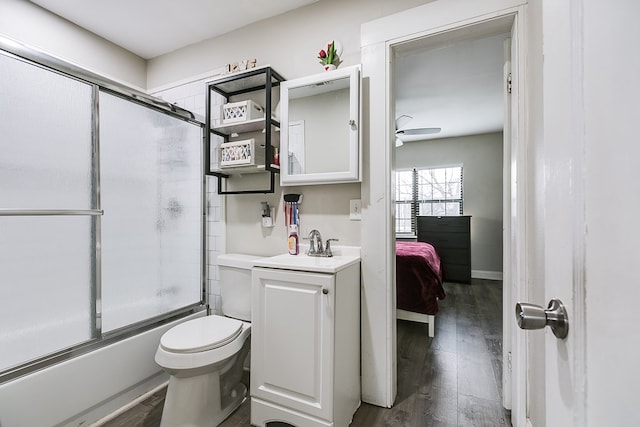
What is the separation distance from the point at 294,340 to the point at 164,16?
2.40 metres

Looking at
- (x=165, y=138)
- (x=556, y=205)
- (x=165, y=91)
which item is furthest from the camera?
(x=165, y=91)

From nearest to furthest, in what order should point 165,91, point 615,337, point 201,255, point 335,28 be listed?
point 615,337, point 335,28, point 201,255, point 165,91

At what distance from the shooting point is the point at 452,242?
4.61m

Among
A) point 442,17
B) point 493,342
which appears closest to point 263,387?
point 493,342

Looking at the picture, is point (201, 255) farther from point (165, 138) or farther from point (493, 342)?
point (493, 342)

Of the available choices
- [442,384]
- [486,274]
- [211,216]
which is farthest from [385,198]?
[486,274]

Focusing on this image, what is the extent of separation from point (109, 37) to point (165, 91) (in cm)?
53

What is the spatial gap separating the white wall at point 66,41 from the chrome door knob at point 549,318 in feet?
9.25

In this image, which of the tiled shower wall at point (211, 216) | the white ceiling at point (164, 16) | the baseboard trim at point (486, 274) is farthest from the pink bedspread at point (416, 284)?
the baseboard trim at point (486, 274)

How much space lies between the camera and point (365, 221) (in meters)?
1.67

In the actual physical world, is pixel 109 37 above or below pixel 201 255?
above

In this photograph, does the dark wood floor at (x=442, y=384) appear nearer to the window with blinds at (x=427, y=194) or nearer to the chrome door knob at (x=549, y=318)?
the chrome door knob at (x=549, y=318)

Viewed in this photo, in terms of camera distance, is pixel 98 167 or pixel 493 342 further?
pixel 493 342

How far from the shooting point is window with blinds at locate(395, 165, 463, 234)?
16.8 ft
